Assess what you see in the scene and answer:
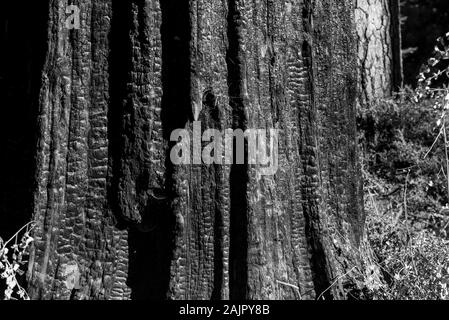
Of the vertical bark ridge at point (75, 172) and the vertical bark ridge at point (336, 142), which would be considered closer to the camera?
the vertical bark ridge at point (75, 172)

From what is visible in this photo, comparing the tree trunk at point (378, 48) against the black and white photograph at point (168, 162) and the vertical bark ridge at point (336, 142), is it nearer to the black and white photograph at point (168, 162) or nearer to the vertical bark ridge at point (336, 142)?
the vertical bark ridge at point (336, 142)

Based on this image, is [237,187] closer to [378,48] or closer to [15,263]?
[15,263]

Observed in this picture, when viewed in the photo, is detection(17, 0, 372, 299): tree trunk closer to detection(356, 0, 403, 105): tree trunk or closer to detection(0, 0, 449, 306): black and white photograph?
detection(0, 0, 449, 306): black and white photograph

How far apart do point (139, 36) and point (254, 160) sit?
67cm

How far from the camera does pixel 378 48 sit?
504cm

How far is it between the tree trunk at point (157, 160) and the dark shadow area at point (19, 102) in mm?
48

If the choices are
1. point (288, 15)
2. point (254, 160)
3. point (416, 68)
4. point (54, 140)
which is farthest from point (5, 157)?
point (416, 68)

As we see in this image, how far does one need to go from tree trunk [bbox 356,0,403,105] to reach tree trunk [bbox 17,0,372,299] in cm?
197

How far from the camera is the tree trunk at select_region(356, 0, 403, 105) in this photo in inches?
195

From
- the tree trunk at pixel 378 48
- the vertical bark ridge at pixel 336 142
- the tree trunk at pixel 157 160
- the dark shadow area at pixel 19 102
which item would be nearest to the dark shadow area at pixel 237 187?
the tree trunk at pixel 157 160

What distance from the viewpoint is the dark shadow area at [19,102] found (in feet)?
9.76

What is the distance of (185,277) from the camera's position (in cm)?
300

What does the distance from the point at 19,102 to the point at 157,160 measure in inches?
24.5

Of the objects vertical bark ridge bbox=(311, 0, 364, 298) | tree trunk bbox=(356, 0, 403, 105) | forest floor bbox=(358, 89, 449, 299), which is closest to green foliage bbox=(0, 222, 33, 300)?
vertical bark ridge bbox=(311, 0, 364, 298)
